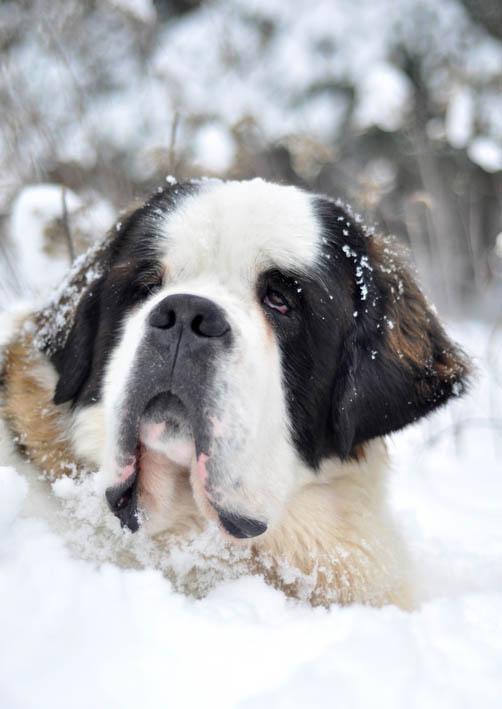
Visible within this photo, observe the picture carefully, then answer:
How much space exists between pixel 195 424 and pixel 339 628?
1.87 ft

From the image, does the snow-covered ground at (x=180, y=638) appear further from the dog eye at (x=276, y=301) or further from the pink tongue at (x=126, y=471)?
the dog eye at (x=276, y=301)

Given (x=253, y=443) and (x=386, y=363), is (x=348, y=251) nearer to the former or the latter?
(x=386, y=363)

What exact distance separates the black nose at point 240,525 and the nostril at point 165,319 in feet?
1.53

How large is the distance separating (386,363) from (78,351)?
0.92 m

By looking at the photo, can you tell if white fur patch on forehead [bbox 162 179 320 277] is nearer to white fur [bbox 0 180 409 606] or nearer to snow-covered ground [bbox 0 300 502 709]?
white fur [bbox 0 180 409 606]

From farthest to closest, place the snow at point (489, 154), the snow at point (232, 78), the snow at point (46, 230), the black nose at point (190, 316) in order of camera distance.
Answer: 1. the snow at point (489, 154)
2. the snow at point (232, 78)
3. the snow at point (46, 230)
4. the black nose at point (190, 316)

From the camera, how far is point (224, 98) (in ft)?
17.0

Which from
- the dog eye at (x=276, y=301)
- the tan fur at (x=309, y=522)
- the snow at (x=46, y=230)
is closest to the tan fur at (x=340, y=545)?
the tan fur at (x=309, y=522)

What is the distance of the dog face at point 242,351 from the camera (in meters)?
1.26

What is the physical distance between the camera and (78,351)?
1688 millimetres

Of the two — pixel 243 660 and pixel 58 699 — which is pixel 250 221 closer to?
pixel 243 660

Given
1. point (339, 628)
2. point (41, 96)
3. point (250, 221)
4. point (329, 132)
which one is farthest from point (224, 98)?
point (339, 628)

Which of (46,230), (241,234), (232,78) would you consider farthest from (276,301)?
(232,78)

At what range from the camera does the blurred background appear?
3.46m
